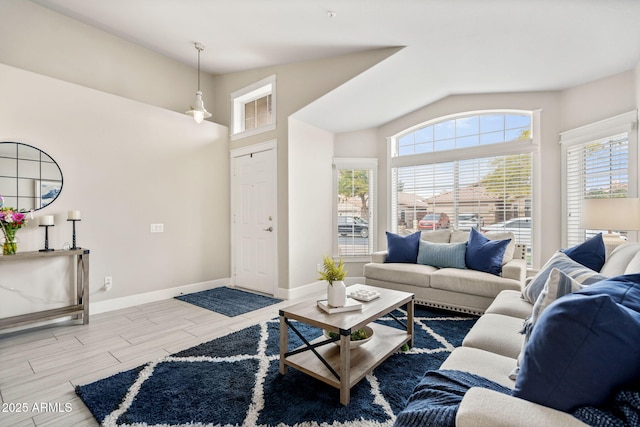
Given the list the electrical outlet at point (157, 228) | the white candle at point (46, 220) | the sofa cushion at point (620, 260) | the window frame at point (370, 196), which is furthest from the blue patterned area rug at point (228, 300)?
the sofa cushion at point (620, 260)

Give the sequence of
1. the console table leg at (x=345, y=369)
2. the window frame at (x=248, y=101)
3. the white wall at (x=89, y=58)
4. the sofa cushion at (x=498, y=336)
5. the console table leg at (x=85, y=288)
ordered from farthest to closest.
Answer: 1. the window frame at (x=248, y=101)
2. the white wall at (x=89, y=58)
3. the console table leg at (x=85, y=288)
4. the console table leg at (x=345, y=369)
5. the sofa cushion at (x=498, y=336)

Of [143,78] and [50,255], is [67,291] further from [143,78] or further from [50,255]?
[143,78]

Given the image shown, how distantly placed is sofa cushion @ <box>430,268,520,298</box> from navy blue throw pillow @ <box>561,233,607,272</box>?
82 centimetres

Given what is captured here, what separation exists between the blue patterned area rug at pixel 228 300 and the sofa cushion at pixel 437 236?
7.31 feet

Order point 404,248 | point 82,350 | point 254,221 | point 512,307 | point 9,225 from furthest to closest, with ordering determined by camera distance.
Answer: point 254,221
point 404,248
point 9,225
point 82,350
point 512,307

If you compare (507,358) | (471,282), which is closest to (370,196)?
(471,282)

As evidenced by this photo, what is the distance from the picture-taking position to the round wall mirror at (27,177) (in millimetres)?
2975

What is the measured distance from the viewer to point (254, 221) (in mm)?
4590

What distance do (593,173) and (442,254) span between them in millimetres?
1834

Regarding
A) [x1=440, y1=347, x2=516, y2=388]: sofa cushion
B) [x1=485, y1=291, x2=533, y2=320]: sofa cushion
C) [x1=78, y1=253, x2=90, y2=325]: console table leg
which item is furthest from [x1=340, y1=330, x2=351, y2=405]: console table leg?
[x1=78, y1=253, x2=90, y2=325]: console table leg

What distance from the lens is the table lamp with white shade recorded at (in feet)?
8.29

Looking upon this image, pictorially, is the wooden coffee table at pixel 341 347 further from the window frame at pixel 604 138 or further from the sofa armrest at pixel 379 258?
the window frame at pixel 604 138

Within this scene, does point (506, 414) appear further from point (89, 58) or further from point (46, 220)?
point (89, 58)

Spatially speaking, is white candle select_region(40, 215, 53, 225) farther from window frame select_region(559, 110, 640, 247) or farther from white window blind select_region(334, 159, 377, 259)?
window frame select_region(559, 110, 640, 247)
